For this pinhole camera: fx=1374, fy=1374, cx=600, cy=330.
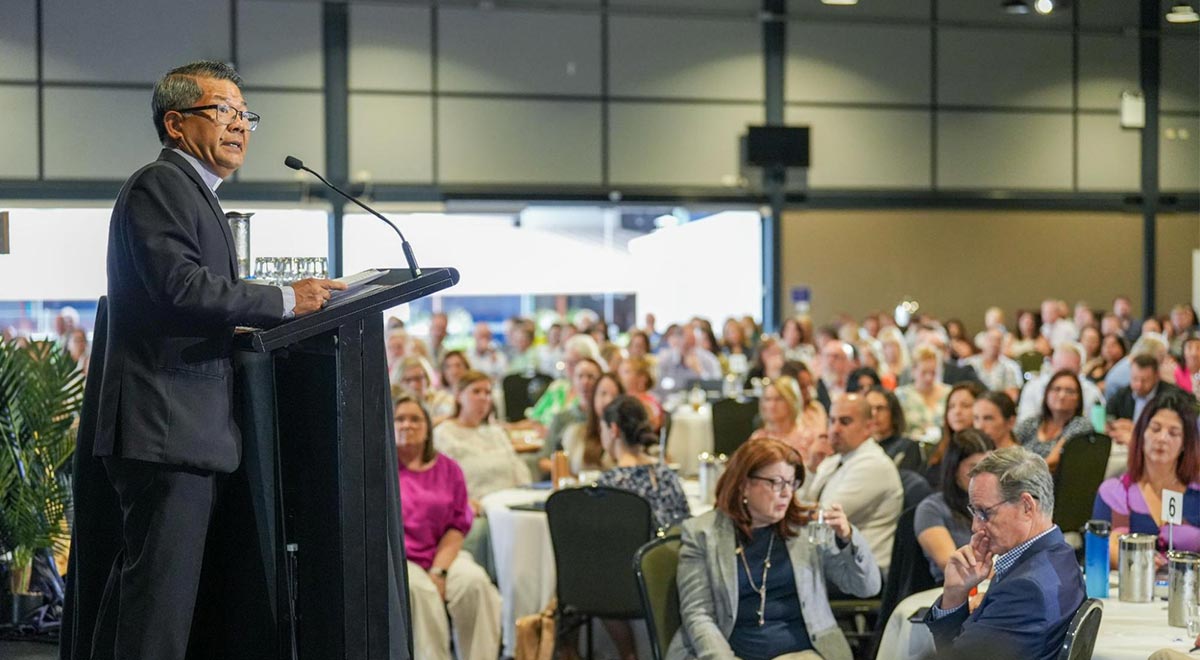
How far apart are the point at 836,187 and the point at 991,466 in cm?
1503

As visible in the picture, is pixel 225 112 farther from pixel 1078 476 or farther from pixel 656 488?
pixel 1078 476

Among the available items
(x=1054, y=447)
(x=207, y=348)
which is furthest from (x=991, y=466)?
(x=1054, y=447)

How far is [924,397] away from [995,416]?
3.03 metres

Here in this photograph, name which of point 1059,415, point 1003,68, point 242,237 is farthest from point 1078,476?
point 1003,68

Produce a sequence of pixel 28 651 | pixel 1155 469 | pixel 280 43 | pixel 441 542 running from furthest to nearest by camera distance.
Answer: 1. pixel 280 43
2. pixel 441 542
3. pixel 1155 469
4. pixel 28 651

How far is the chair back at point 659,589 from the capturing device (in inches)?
170

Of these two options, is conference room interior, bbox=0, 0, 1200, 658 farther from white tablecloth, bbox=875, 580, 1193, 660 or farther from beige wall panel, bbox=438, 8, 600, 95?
white tablecloth, bbox=875, 580, 1193, 660

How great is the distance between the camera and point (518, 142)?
17000 mm

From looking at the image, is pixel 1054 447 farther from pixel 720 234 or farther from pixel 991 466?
pixel 720 234

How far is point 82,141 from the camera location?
49.3ft

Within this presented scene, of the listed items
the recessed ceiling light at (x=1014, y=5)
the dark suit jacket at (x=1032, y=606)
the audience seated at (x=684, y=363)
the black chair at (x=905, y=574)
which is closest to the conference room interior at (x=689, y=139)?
the audience seated at (x=684, y=363)

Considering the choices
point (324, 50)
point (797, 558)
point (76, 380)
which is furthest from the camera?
point (324, 50)

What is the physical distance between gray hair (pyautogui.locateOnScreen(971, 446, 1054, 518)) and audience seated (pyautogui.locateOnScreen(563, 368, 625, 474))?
3.51m

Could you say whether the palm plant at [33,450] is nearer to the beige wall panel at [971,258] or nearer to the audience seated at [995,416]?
the audience seated at [995,416]
